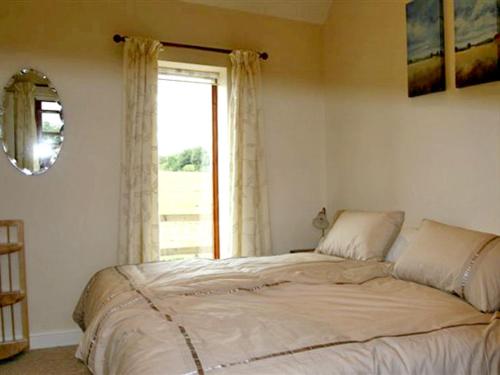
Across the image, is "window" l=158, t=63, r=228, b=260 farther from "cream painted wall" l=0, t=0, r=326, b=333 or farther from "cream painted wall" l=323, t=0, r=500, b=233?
"cream painted wall" l=323, t=0, r=500, b=233

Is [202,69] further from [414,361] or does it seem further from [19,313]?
[414,361]

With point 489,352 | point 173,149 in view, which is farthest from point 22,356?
point 489,352

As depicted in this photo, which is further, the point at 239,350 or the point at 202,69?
the point at 202,69

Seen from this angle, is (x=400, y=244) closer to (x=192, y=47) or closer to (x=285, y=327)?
(x=285, y=327)

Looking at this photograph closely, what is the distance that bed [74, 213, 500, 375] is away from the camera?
4.19 feet

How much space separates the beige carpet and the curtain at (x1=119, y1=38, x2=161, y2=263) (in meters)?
0.75

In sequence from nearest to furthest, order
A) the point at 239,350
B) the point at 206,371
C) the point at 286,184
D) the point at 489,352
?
the point at 206,371 → the point at 239,350 → the point at 489,352 → the point at 286,184

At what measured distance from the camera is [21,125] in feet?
10.1

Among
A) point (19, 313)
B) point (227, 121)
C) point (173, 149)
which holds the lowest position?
point (19, 313)

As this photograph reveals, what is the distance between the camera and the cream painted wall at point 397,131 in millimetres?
2400

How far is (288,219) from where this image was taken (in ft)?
12.7

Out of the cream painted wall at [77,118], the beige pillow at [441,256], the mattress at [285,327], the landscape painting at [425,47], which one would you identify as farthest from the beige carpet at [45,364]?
the landscape painting at [425,47]

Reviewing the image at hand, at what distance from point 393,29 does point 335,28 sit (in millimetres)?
848

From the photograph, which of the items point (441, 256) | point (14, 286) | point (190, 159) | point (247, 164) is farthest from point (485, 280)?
point (14, 286)
